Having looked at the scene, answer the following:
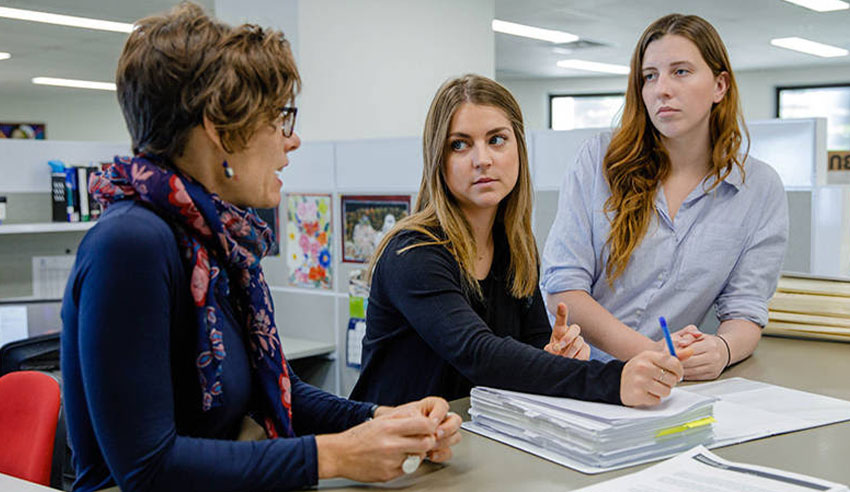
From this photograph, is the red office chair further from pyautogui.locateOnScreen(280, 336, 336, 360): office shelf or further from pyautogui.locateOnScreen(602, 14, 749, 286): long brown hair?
pyautogui.locateOnScreen(280, 336, 336, 360): office shelf

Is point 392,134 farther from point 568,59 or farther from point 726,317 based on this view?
point 568,59

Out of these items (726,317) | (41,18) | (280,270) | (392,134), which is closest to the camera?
(726,317)

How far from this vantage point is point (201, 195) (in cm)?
105

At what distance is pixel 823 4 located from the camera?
734cm

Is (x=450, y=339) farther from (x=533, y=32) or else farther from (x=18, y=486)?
(x=533, y=32)

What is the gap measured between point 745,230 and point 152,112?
4.28 feet

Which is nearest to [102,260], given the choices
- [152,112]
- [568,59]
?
[152,112]

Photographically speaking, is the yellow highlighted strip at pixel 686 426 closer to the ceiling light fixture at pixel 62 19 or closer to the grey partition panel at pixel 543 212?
the grey partition panel at pixel 543 212

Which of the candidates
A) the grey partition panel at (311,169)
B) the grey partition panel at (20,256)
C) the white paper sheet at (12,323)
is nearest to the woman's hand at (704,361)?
the grey partition panel at (311,169)

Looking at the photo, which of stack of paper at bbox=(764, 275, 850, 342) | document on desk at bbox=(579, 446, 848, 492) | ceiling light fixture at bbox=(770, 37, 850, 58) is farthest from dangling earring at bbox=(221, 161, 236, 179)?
ceiling light fixture at bbox=(770, 37, 850, 58)

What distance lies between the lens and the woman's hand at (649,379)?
121 centimetres

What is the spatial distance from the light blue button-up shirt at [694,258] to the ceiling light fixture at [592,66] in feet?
31.8

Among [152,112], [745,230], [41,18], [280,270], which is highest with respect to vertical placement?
[41,18]

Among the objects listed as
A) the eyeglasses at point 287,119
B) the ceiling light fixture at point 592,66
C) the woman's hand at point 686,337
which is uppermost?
the ceiling light fixture at point 592,66
